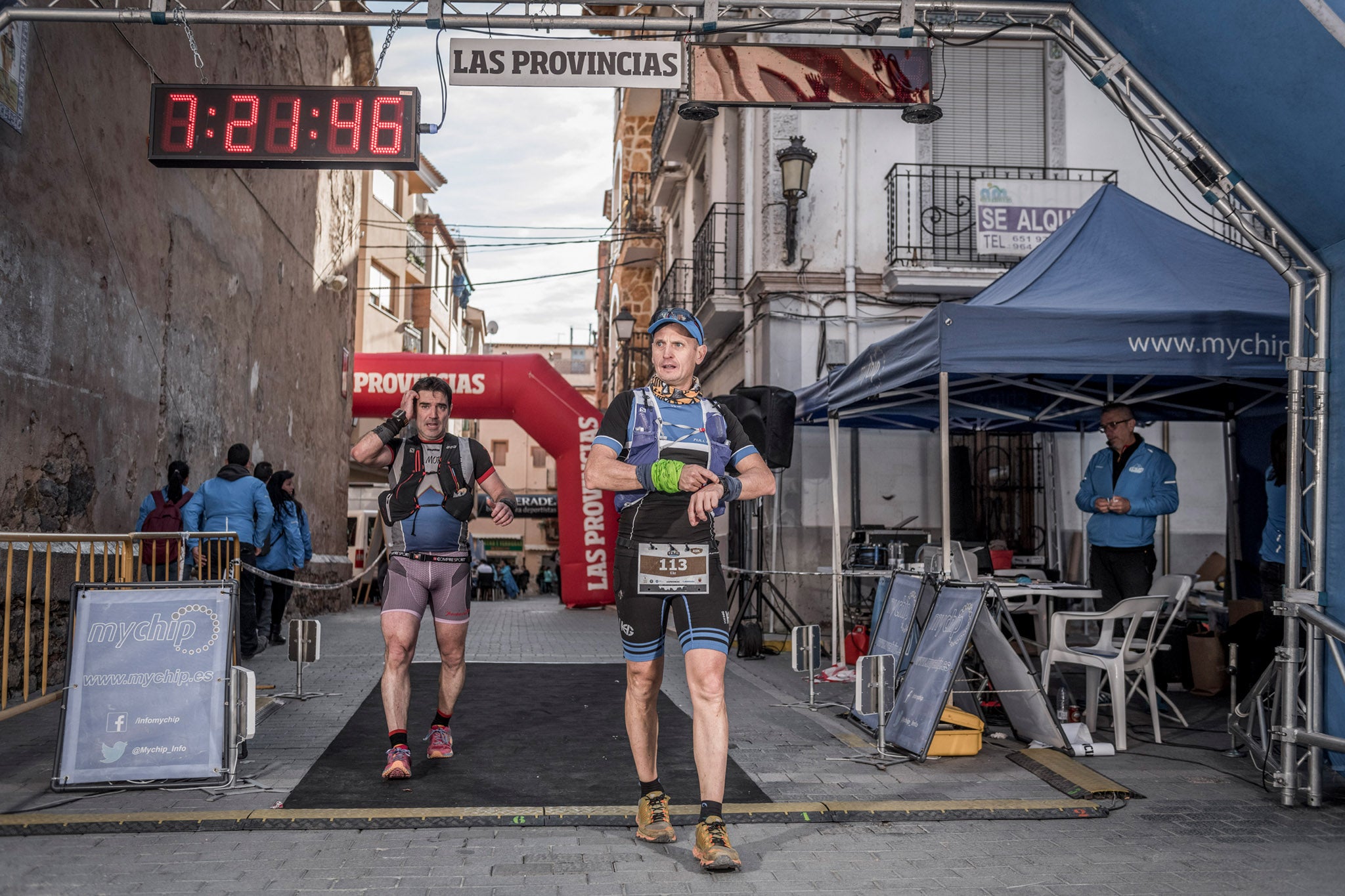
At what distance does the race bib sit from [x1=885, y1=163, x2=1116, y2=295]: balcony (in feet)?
36.4

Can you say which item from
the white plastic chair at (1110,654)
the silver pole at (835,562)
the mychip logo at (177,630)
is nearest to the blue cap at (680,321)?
the mychip logo at (177,630)

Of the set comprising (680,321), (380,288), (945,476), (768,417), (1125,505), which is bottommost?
(1125,505)

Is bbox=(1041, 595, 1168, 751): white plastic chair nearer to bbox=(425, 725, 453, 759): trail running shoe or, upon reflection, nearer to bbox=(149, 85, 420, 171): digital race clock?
bbox=(425, 725, 453, 759): trail running shoe

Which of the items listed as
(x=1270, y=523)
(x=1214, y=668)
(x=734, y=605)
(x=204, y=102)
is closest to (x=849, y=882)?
(x=1270, y=523)

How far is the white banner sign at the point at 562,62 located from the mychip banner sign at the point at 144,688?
11.6ft

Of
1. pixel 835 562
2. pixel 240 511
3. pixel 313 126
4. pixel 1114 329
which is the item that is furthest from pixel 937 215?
pixel 313 126

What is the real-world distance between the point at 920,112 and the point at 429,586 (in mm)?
4717

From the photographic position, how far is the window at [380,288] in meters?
32.7

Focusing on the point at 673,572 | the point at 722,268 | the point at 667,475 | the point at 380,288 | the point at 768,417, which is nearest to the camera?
the point at 667,475

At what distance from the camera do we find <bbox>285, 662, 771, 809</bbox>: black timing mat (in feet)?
16.8

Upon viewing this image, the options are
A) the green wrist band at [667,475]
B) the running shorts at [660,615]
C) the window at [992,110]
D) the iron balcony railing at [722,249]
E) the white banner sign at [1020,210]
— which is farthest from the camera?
the iron balcony railing at [722,249]

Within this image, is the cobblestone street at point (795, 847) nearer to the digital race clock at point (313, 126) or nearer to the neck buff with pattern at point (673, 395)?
the neck buff with pattern at point (673, 395)

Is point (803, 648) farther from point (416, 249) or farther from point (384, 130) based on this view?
point (416, 249)

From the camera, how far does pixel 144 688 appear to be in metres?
5.22
